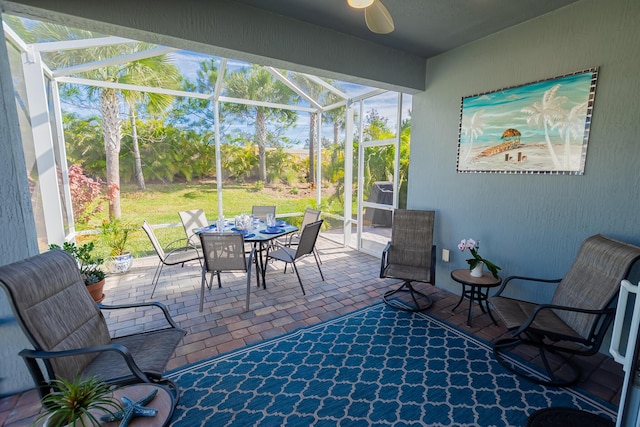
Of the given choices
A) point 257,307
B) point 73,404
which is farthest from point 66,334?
point 257,307

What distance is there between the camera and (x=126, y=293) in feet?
11.9

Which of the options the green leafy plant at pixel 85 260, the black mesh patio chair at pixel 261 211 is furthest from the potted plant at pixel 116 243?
the black mesh patio chair at pixel 261 211

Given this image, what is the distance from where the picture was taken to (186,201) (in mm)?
6984

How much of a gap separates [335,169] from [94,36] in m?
4.20

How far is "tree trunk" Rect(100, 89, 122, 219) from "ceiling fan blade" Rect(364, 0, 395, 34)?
5.33 metres

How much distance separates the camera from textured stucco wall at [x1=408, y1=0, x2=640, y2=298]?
7.22 ft

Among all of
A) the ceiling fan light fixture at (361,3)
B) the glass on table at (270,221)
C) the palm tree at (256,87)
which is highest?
the palm tree at (256,87)

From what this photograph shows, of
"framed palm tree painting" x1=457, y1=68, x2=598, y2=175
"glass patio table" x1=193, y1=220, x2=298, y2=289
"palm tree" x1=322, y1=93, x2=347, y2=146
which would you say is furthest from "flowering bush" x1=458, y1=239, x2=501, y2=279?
"palm tree" x1=322, y1=93, x2=347, y2=146

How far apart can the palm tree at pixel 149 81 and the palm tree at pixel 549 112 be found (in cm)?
551

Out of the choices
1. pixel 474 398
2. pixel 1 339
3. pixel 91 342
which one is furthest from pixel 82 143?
pixel 474 398

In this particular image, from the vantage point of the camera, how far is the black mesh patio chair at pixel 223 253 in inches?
120

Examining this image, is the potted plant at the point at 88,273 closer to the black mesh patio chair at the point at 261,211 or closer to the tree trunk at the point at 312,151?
the black mesh patio chair at the point at 261,211

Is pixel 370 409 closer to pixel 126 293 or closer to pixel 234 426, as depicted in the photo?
pixel 234 426

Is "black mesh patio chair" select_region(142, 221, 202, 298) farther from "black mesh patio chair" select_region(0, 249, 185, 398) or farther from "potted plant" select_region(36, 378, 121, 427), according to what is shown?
"potted plant" select_region(36, 378, 121, 427)
